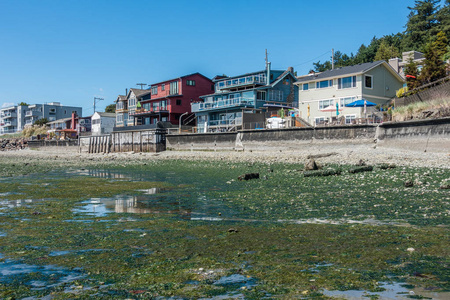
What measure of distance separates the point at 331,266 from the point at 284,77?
5871 cm

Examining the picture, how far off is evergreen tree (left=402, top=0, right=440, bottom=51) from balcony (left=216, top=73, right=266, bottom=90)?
29.7 meters

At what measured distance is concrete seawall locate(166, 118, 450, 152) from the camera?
81.1ft

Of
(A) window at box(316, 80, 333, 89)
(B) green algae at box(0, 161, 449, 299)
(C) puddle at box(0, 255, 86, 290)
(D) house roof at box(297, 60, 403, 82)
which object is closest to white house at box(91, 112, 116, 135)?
(D) house roof at box(297, 60, 403, 82)

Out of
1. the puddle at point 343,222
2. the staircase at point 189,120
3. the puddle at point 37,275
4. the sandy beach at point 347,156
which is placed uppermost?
the staircase at point 189,120

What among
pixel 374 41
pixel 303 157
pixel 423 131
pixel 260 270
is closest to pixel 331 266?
pixel 260 270

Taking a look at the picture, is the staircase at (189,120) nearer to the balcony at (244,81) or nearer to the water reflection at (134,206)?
the balcony at (244,81)

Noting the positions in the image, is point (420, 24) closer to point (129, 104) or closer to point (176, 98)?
point (176, 98)

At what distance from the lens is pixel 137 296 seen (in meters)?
4.27

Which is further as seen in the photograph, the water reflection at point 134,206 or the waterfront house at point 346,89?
the waterfront house at point 346,89

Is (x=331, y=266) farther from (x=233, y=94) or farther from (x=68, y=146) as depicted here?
(x=68, y=146)

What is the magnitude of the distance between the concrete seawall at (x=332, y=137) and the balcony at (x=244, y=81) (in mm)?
16462

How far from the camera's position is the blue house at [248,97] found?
5912 centimetres

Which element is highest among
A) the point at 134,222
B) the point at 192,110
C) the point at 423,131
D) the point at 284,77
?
the point at 284,77

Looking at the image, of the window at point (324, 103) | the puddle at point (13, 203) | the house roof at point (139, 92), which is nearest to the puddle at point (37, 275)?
the puddle at point (13, 203)
